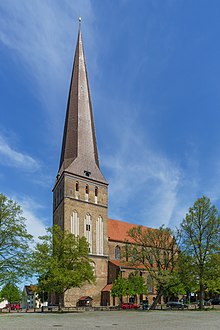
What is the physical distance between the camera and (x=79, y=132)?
5666 centimetres

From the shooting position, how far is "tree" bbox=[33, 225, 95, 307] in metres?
35.4

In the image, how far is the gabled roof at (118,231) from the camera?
57906 millimetres

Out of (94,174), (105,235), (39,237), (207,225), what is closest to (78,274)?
(39,237)

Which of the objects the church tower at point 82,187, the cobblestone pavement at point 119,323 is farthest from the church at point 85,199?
the cobblestone pavement at point 119,323

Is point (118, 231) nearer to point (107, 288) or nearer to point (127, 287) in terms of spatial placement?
point (107, 288)

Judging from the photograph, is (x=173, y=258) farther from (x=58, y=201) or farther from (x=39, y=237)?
(x=58, y=201)

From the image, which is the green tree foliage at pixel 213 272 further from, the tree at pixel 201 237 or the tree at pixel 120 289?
the tree at pixel 120 289

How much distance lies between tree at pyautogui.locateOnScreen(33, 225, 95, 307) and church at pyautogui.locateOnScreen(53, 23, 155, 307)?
10399 millimetres

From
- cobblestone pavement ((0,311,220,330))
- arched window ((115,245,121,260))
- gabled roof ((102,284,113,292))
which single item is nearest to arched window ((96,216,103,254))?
gabled roof ((102,284,113,292))

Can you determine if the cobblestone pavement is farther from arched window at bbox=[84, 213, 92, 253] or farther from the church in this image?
arched window at bbox=[84, 213, 92, 253]

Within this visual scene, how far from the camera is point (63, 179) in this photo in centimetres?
5206

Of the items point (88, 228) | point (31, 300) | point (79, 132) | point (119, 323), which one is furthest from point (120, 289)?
point (31, 300)

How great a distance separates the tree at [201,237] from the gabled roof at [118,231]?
20.6 m

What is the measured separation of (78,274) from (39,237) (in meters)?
6.27
